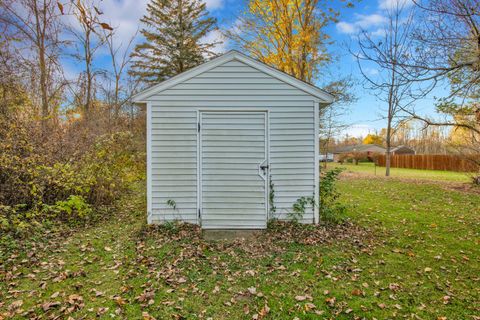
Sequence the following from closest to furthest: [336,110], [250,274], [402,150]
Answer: [250,274] → [336,110] → [402,150]

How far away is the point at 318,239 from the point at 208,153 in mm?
2827

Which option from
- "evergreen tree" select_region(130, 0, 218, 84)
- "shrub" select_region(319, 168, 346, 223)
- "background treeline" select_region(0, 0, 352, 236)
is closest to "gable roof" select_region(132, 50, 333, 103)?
"background treeline" select_region(0, 0, 352, 236)

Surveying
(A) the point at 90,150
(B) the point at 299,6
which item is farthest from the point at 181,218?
(B) the point at 299,6

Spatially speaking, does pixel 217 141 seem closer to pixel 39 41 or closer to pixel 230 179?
pixel 230 179

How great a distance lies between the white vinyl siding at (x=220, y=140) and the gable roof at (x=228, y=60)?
0.08 meters

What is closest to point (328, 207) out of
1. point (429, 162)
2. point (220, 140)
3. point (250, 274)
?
point (220, 140)

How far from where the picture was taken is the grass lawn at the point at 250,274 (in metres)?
3.01

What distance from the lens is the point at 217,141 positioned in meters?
5.56

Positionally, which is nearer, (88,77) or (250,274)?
(250,274)

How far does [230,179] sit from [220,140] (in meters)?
0.86

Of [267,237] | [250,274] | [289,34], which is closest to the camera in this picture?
[250,274]

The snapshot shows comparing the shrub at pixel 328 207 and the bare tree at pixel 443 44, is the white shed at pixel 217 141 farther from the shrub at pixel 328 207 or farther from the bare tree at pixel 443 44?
the bare tree at pixel 443 44

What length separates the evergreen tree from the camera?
56.7ft

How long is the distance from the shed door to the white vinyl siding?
8cm
